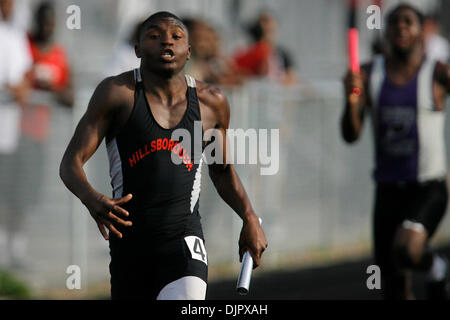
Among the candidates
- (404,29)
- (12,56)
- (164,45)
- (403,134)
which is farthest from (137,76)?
(12,56)

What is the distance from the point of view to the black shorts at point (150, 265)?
5.27 m

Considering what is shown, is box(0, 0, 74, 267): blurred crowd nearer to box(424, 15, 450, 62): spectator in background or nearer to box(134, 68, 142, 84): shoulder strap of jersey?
box(134, 68, 142, 84): shoulder strap of jersey

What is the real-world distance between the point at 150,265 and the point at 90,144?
2.36ft

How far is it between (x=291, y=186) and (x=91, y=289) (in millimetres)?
3188

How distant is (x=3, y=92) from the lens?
898cm

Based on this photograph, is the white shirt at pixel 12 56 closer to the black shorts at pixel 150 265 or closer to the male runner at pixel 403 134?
the male runner at pixel 403 134

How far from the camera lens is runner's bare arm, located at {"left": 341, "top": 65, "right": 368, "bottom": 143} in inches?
294

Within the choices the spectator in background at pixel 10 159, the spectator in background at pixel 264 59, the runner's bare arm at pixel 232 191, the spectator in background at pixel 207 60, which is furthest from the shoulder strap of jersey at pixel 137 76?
the spectator in background at pixel 264 59

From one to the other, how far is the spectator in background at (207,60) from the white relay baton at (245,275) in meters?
4.39

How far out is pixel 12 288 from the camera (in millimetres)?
8836

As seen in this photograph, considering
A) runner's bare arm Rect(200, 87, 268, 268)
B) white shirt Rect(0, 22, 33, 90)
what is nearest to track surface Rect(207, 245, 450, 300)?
white shirt Rect(0, 22, 33, 90)

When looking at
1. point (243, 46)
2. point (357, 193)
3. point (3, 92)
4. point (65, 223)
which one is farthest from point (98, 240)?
point (243, 46)

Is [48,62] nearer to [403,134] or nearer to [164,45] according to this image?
[403,134]

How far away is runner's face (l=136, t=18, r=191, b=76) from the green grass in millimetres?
4246
